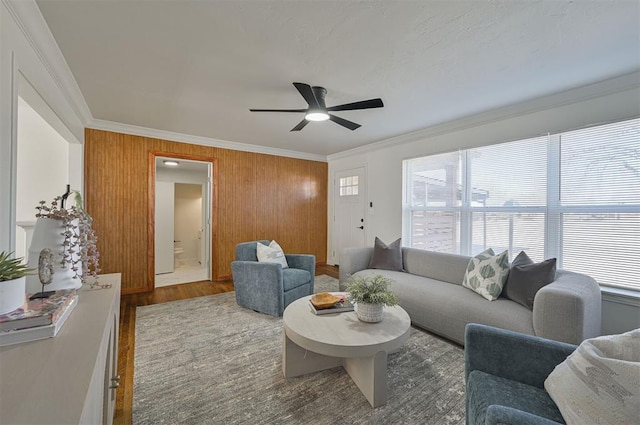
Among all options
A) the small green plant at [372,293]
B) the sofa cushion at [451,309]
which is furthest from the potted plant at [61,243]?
the sofa cushion at [451,309]

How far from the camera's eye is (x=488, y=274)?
2451mm

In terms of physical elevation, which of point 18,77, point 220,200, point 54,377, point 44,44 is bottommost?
point 54,377

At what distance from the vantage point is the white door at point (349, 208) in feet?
16.5

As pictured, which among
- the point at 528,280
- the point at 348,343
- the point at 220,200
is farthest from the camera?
the point at 220,200

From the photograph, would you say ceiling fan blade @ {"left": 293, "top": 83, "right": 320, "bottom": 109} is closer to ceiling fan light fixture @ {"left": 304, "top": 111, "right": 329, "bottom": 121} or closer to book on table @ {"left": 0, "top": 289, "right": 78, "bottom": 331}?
ceiling fan light fixture @ {"left": 304, "top": 111, "right": 329, "bottom": 121}

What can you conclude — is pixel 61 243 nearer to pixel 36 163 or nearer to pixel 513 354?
pixel 513 354

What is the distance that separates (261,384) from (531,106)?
3.69m

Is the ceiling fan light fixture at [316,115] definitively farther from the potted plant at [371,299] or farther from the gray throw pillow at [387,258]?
the gray throw pillow at [387,258]

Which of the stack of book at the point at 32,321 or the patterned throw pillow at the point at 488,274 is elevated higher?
the stack of book at the point at 32,321

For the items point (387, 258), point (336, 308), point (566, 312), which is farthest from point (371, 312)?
point (387, 258)

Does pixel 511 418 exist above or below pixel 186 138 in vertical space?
below

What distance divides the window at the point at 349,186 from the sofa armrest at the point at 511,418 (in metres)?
4.39

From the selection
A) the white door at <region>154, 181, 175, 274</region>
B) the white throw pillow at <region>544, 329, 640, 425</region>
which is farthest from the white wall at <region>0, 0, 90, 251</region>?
the white door at <region>154, 181, 175, 274</region>

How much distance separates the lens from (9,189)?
4.80 ft
